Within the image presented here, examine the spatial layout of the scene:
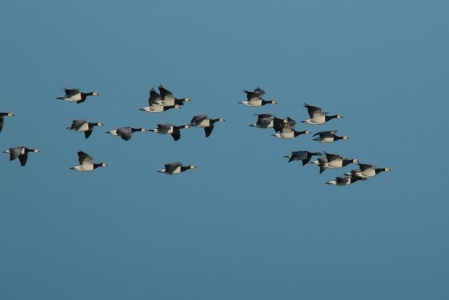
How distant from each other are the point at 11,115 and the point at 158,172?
218 inches

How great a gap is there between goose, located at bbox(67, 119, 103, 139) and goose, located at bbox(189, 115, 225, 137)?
11.0 ft

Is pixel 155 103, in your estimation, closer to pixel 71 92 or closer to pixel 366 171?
pixel 71 92

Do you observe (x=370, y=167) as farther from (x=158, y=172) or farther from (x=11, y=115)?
(x=11, y=115)

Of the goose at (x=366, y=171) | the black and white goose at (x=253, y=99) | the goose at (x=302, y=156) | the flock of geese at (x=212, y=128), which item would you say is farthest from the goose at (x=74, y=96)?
the goose at (x=366, y=171)

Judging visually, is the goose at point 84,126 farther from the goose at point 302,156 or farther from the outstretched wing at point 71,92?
the goose at point 302,156

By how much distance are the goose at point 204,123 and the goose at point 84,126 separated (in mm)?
3354

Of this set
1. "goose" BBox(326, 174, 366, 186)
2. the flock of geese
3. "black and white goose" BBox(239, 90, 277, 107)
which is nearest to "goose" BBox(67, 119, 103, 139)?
the flock of geese

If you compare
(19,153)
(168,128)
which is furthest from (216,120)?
(19,153)

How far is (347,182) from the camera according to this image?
74438 mm

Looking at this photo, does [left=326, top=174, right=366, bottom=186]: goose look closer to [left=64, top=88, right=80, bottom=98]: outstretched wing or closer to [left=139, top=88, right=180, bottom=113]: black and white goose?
[left=139, top=88, right=180, bottom=113]: black and white goose

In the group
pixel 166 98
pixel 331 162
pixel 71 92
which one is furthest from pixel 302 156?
pixel 71 92

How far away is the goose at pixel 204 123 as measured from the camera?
73.8 metres

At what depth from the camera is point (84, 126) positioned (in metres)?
72.9

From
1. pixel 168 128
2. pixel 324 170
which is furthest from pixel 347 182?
pixel 168 128
